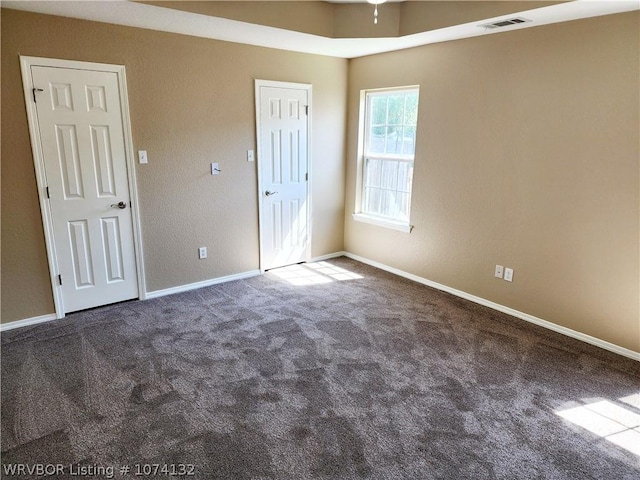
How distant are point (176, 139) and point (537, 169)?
10.4 feet

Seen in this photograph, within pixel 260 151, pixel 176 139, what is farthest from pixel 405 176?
pixel 176 139

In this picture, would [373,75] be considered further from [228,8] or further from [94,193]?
[94,193]

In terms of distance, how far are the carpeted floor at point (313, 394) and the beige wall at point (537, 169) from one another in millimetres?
438

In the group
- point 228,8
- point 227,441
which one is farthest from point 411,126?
point 227,441

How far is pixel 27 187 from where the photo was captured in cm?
316

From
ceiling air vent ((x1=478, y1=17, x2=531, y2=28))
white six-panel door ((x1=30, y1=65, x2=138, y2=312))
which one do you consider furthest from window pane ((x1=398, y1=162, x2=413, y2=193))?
white six-panel door ((x1=30, y1=65, x2=138, y2=312))

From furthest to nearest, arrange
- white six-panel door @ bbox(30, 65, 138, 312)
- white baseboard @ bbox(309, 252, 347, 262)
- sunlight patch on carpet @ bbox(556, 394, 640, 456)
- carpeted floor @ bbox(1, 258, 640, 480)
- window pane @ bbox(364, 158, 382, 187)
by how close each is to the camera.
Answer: white baseboard @ bbox(309, 252, 347, 262) → window pane @ bbox(364, 158, 382, 187) → white six-panel door @ bbox(30, 65, 138, 312) → sunlight patch on carpet @ bbox(556, 394, 640, 456) → carpeted floor @ bbox(1, 258, 640, 480)

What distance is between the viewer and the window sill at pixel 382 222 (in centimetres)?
453

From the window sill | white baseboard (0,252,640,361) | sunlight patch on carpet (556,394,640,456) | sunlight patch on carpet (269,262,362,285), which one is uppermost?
the window sill

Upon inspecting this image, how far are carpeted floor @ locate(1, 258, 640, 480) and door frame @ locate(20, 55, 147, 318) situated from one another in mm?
344

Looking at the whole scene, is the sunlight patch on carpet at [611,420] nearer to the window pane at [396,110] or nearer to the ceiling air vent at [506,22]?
the ceiling air vent at [506,22]

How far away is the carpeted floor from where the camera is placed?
79.2 inches

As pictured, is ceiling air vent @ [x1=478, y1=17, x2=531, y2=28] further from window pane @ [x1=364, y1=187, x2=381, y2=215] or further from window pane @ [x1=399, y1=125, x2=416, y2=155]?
window pane @ [x1=364, y1=187, x2=381, y2=215]

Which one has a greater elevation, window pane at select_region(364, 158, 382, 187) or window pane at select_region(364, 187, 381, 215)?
window pane at select_region(364, 158, 382, 187)
